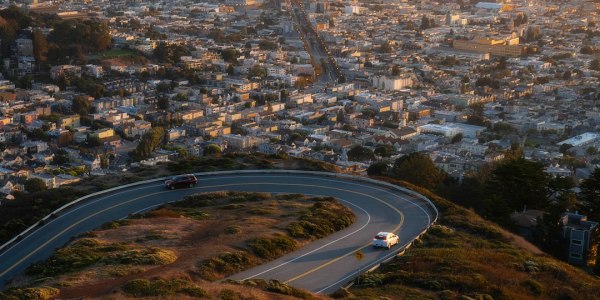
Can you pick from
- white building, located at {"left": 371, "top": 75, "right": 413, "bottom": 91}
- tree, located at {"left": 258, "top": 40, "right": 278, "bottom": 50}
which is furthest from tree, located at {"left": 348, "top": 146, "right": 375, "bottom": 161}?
tree, located at {"left": 258, "top": 40, "right": 278, "bottom": 50}

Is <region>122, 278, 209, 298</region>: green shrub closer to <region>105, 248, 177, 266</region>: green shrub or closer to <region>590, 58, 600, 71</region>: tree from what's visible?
<region>105, 248, 177, 266</region>: green shrub

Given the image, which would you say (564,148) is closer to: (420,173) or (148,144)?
(420,173)

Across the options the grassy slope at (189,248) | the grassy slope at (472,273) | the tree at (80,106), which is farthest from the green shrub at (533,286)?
the tree at (80,106)

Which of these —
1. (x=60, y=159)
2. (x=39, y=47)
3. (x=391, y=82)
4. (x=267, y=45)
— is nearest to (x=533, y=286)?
(x=60, y=159)

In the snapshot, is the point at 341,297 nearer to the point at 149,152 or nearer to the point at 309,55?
the point at 149,152

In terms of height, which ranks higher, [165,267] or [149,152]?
[165,267]

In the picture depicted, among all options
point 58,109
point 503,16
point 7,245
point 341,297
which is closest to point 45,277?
point 7,245

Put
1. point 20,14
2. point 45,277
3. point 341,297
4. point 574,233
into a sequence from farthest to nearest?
1. point 20,14
2. point 574,233
3. point 45,277
4. point 341,297
